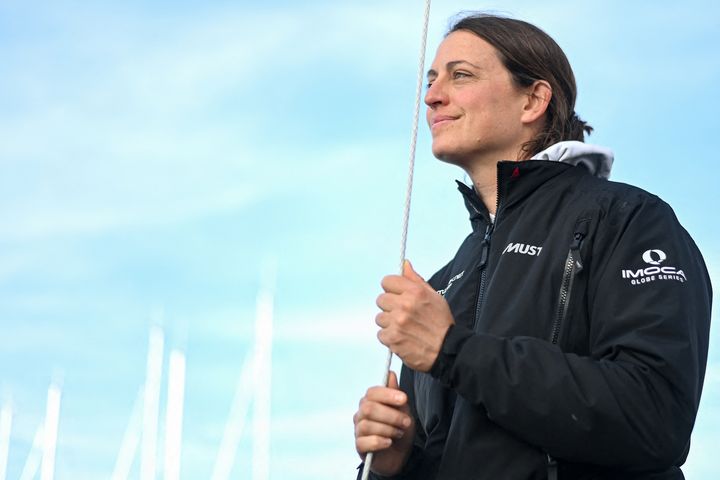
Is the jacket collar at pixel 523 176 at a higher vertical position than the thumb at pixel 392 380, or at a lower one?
higher

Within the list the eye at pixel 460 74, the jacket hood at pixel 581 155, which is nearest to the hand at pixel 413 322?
the jacket hood at pixel 581 155

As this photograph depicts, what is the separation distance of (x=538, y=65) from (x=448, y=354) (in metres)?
1.57

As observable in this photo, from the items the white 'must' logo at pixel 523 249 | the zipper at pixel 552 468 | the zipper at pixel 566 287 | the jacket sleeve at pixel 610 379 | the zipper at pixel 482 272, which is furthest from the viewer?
the zipper at pixel 482 272

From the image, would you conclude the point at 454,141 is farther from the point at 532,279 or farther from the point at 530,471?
the point at 530,471

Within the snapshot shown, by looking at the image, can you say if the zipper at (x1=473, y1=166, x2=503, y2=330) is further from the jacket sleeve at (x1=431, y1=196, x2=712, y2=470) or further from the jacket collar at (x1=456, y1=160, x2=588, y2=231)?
the jacket sleeve at (x1=431, y1=196, x2=712, y2=470)

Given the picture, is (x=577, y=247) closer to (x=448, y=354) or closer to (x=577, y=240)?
(x=577, y=240)

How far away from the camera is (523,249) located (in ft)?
12.8

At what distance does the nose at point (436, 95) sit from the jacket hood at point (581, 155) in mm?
481

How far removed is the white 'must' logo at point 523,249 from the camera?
152 inches

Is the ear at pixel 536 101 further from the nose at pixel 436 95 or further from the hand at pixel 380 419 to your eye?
the hand at pixel 380 419

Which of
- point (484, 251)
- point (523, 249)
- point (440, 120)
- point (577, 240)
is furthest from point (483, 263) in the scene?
point (440, 120)

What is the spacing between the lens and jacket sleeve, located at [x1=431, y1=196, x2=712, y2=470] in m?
3.37

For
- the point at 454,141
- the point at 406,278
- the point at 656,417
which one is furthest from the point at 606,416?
the point at 454,141

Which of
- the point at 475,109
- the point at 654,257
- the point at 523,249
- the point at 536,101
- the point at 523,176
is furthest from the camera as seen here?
the point at 536,101
